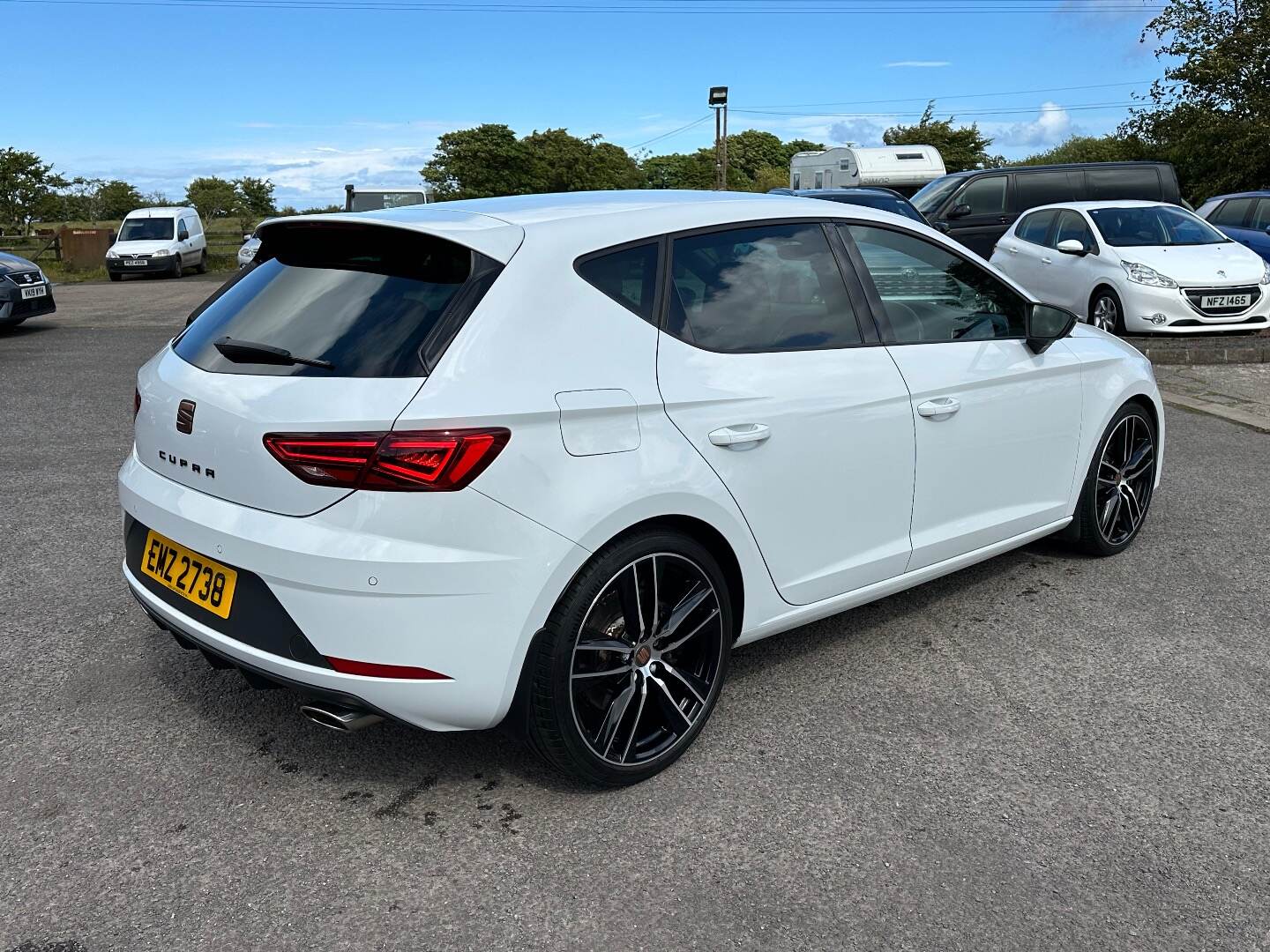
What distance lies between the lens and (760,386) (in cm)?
340

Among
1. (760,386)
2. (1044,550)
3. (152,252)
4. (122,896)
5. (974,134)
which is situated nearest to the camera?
(122,896)

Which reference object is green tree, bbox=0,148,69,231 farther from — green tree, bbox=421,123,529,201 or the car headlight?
the car headlight

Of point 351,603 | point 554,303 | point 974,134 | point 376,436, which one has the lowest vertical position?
point 351,603

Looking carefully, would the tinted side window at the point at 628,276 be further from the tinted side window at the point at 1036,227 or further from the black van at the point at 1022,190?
the black van at the point at 1022,190

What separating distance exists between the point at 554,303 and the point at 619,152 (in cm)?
7110

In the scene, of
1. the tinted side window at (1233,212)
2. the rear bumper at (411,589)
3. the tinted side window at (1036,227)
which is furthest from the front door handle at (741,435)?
the tinted side window at (1233,212)

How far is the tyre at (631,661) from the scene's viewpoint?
9.78 feet

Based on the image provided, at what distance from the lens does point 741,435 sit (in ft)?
10.8

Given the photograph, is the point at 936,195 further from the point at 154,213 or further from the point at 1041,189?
the point at 154,213

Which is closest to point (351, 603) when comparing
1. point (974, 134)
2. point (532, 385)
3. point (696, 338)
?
point (532, 385)

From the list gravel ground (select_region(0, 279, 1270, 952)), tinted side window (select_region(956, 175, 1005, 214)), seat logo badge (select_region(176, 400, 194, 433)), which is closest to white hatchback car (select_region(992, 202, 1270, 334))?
tinted side window (select_region(956, 175, 1005, 214))

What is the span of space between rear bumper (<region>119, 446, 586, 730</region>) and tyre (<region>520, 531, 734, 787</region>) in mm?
97

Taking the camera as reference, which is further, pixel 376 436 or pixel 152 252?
pixel 152 252

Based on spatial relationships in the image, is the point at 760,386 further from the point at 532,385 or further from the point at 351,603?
the point at 351,603
